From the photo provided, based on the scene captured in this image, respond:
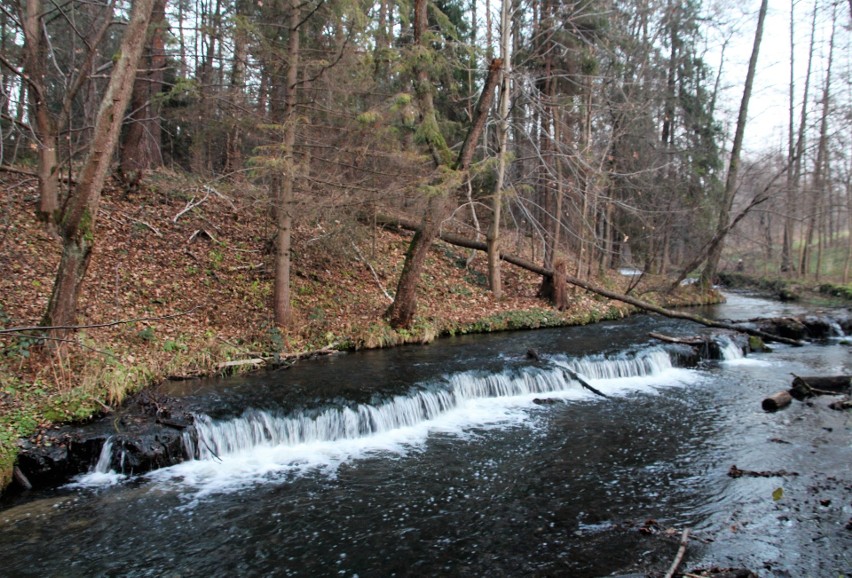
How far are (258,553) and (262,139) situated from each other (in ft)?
27.8

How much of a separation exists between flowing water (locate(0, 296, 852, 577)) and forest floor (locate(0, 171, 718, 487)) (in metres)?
1.08

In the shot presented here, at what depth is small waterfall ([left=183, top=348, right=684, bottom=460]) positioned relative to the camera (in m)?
7.82

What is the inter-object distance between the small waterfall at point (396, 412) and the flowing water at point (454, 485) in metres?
0.03

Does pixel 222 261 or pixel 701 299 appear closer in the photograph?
pixel 222 261

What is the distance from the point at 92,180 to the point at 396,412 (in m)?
5.91

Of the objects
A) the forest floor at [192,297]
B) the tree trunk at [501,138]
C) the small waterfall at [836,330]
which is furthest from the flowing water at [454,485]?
the small waterfall at [836,330]

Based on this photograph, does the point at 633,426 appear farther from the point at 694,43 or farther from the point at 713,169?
the point at 694,43

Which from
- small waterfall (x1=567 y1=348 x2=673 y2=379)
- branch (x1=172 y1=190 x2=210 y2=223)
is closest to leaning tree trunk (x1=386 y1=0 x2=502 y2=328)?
small waterfall (x1=567 y1=348 x2=673 y2=379)

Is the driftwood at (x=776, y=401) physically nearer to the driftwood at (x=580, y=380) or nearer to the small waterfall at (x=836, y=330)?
the driftwood at (x=580, y=380)

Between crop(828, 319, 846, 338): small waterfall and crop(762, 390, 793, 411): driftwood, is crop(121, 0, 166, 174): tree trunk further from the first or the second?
crop(828, 319, 846, 338): small waterfall

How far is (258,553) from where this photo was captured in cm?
525

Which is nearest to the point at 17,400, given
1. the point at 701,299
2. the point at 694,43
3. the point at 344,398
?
the point at 344,398

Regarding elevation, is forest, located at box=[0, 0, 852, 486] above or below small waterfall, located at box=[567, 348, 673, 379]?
above

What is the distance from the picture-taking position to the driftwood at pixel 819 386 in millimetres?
9828
